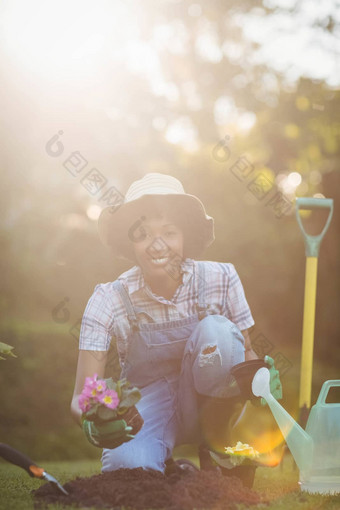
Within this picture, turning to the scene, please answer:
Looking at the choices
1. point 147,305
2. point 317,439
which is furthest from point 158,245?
point 317,439

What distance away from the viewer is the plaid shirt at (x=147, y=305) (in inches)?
114

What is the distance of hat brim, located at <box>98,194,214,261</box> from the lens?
300cm

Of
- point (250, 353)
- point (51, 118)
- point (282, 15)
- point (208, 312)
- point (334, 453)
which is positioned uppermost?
point (282, 15)

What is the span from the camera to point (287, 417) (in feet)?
8.25

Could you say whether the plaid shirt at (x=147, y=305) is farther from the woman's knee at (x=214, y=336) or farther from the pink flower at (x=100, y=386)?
the pink flower at (x=100, y=386)

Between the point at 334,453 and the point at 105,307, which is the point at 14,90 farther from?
the point at 334,453

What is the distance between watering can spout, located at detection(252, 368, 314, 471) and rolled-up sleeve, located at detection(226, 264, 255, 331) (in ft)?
1.73

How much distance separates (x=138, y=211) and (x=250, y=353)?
0.89 meters

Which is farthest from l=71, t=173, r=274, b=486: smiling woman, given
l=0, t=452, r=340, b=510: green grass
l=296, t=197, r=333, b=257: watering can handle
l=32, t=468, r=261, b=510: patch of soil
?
l=296, t=197, r=333, b=257: watering can handle

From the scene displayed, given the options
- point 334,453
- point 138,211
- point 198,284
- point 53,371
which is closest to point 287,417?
point 334,453

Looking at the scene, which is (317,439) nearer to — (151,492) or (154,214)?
(151,492)

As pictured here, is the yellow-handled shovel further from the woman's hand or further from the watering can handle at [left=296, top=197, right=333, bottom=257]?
the woman's hand

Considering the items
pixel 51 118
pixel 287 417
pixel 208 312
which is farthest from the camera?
pixel 51 118

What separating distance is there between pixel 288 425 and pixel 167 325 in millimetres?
717
